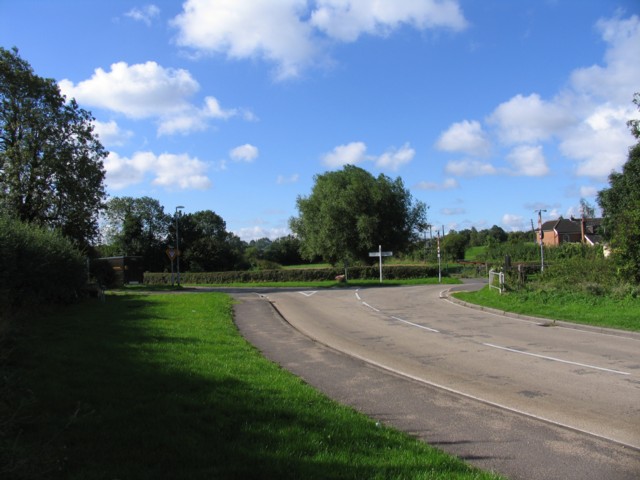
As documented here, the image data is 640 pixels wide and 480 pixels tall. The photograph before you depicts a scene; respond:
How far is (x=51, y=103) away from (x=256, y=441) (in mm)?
41496

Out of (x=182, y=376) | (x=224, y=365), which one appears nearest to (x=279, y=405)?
(x=182, y=376)

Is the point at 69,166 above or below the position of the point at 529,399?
above

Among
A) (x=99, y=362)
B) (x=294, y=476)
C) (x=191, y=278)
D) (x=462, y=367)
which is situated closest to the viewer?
(x=294, y=476)

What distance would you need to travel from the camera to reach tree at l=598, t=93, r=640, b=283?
722 inches

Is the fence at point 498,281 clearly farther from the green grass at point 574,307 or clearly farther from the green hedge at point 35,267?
the green hedge at point 35,267

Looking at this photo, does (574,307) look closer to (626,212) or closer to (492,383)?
(626,212)

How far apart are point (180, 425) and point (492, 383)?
5415 mm

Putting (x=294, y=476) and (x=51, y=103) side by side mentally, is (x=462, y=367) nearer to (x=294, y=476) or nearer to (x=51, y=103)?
(x=294, y=476)

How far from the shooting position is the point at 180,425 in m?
5.02

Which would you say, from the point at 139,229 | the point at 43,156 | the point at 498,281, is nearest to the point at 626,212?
the point at 498,281

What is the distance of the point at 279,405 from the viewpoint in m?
5.98

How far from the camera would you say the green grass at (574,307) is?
1456cm

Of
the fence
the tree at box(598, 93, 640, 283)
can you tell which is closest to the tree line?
the tree at box(598, 93, 640, 283)

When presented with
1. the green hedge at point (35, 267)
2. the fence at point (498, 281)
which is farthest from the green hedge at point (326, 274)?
the green hedge at point (35, 267)
